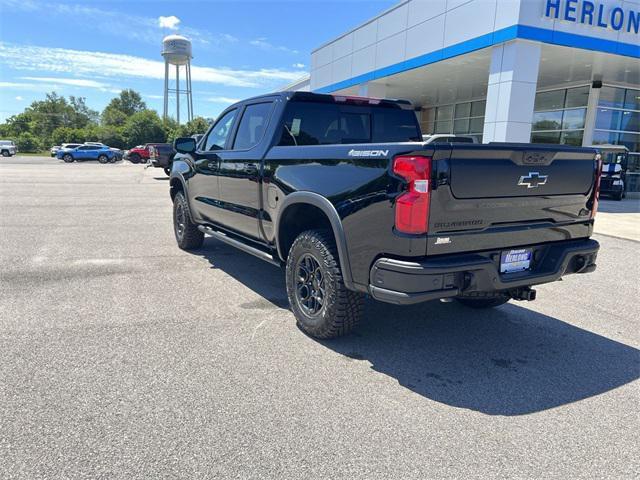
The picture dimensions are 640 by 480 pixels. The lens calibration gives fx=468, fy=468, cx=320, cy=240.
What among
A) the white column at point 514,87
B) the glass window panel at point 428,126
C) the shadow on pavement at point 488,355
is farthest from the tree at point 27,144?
the shadow on pavement at point 488,355

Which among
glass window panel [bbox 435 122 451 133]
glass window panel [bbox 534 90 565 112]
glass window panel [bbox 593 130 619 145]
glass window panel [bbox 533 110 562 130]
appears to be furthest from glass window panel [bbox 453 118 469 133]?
glass window panel [bbox 593 130 619 145]

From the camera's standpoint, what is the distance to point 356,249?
131 inches

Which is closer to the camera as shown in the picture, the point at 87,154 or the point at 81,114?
the point at 87,154

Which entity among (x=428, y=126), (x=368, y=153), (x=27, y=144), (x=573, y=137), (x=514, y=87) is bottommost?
(x=368, y=153)

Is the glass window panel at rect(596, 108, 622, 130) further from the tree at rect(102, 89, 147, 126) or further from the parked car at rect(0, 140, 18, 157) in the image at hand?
the tree at rect(102, 89, 147, 126)

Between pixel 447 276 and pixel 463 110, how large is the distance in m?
22.6

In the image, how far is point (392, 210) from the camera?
301 cm

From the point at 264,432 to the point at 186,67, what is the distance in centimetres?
9394

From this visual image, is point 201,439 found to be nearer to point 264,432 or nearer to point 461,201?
point 264,432

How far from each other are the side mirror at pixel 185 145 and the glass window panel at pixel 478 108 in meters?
18.8

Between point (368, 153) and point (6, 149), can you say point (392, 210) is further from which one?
point (6, 149)

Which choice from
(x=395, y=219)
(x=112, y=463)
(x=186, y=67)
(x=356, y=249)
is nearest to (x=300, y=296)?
(x=356, y=249)

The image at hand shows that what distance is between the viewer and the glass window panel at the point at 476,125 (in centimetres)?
2214

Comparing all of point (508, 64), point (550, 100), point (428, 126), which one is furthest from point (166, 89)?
point (508, 64)
